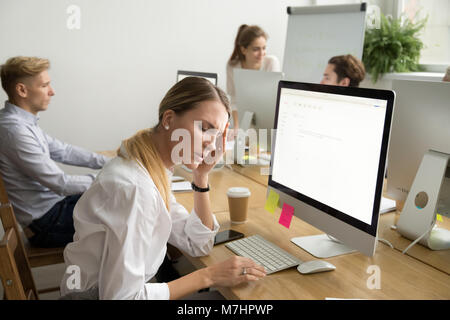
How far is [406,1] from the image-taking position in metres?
3.80

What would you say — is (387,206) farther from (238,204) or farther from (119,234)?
(119,234)

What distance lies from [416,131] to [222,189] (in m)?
0.85

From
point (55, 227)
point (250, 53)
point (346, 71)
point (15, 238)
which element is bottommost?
point (55, 227)

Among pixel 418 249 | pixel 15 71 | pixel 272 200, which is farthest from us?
pixel 15 71

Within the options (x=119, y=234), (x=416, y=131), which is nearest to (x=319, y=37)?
(x=416, y=131)

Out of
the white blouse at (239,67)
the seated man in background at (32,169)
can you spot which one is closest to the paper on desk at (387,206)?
the seated man in background at (32,169)

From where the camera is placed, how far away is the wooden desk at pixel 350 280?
39.1 inches

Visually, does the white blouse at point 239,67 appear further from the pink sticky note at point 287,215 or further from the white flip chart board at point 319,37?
the pink sticky note at point 287,215

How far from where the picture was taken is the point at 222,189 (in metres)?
1.85

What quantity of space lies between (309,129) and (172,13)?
2652 millimetres

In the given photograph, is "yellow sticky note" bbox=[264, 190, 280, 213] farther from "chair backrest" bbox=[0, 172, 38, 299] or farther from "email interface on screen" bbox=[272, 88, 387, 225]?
"chair backrest" bbox=[0, 172, 38, 299]

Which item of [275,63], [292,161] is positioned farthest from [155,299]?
[275,63]

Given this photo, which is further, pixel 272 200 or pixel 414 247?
pixel 272 200
